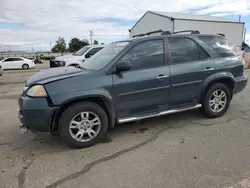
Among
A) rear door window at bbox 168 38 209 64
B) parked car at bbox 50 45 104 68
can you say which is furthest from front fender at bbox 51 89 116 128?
parked car at bbox 50 45 104 68

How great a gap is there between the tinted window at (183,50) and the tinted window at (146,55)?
0.23 m

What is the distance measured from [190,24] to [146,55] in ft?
72.5

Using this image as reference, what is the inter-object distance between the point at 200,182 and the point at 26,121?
100 inches

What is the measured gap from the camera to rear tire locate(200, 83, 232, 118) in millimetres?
4375

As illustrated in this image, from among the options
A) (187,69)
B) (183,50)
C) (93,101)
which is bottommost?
(93,101)

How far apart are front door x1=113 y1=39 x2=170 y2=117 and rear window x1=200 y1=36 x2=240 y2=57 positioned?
1.13 m

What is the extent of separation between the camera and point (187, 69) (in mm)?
4066

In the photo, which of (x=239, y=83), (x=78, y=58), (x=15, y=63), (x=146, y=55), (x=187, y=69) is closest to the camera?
(x=146, y=55)

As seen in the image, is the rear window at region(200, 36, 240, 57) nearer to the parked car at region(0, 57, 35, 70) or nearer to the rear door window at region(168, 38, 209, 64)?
the rear door window at region(168, 38, 209, 64)

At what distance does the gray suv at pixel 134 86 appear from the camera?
10.6ft

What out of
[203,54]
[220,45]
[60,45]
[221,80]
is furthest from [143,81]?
[60,45]

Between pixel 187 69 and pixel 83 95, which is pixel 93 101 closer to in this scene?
pixel 83 95

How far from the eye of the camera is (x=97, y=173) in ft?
9.02

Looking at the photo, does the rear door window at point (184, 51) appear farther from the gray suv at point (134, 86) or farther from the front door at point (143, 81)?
the front door at point (143, 81)
